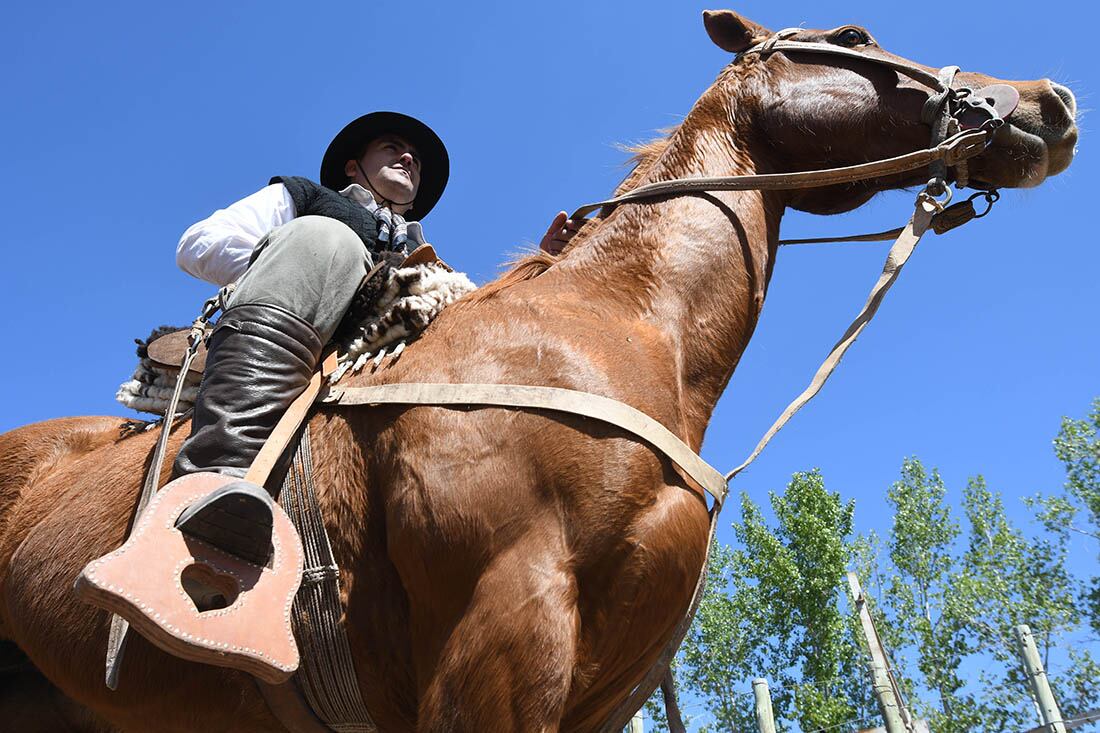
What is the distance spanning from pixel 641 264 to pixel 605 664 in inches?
60.8

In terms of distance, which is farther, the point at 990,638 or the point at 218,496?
the point at 990,638

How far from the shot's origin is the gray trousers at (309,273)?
3230 mm

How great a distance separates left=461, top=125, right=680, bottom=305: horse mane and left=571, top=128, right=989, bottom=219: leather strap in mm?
331

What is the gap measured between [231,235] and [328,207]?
47 centimetres

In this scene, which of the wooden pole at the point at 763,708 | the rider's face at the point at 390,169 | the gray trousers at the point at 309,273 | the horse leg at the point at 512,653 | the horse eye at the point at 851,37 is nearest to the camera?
the horse leg at the point at 512,653

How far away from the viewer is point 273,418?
307 cm

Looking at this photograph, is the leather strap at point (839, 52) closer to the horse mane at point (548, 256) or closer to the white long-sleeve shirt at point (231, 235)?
the horse mane at point (548, 256)

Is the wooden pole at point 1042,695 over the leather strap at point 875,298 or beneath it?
over

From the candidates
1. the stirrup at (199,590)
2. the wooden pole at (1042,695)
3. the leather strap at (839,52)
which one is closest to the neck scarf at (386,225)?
the stirrup at (199,590)

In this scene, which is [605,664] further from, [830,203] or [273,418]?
[830,203]

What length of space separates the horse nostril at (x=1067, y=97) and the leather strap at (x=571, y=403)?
2.47 meters

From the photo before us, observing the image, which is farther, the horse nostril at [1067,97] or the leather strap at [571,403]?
the horse nostril at [1067,97]

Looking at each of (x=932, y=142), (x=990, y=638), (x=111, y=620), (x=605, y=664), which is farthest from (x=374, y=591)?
(x=990, y=638)

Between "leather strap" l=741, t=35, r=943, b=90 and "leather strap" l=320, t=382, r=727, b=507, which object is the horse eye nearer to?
"leather strap" l=741, t=35, r=943, b=90
